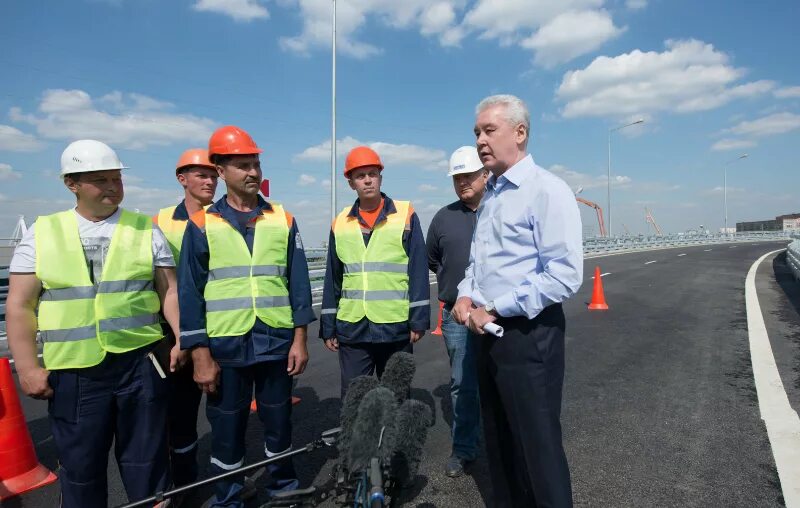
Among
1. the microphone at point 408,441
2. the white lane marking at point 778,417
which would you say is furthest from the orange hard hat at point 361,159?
the white lane marking at point 778,417

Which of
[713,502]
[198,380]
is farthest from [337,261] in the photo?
[713,502]

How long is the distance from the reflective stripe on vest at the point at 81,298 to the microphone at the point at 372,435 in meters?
1.35

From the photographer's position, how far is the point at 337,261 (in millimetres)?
3354

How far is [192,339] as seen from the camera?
2.64 meters

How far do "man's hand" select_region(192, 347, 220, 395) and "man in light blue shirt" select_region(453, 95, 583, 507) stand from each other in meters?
1.45

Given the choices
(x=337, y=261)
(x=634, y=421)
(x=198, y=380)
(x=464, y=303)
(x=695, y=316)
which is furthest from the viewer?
(x=695, y=316)

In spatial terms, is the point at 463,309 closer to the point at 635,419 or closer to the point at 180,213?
the point at 180,213

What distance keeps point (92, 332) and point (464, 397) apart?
7.48ft

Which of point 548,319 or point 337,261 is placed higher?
point 337,261

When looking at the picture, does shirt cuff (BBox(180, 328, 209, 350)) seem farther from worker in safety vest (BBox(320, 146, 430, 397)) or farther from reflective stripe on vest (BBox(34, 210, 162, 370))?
worker in safety vest (BBox(320, 146, 430, 397))

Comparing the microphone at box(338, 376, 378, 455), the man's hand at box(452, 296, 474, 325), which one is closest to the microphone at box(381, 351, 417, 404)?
the microphone at box(338, 376, 378, 455)

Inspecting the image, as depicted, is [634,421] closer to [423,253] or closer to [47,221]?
[423,253]

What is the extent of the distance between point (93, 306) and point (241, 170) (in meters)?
1.04

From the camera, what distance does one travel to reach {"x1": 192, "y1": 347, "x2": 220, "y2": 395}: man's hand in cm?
266
